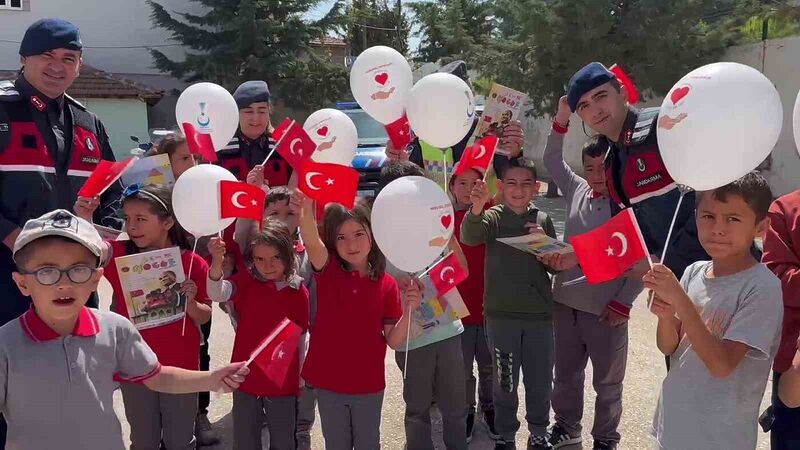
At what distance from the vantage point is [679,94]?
2.28 metres

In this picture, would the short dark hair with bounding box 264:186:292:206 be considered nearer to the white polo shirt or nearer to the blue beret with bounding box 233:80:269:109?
the blue beret with bounding box 233:80:269:109

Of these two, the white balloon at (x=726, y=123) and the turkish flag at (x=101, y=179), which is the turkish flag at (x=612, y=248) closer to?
the white balloon at (x=726, y=123)

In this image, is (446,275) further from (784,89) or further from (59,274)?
(784,89)

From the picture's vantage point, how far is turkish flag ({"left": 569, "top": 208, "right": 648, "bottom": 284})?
6.77 feet

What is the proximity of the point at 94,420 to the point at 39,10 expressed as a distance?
22936 mm

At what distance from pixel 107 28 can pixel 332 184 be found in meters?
22.4

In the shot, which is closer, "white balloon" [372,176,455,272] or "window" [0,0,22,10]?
"white balloon" [372,176,455,272]

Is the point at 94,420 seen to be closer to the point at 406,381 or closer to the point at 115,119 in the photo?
the point at 406,381

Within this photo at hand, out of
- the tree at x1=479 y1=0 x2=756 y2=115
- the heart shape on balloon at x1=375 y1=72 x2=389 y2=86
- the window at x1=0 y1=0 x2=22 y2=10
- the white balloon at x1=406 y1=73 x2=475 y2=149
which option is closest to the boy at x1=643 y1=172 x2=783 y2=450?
the white balloon at x1=406 y1=73 x2=475 y2=149

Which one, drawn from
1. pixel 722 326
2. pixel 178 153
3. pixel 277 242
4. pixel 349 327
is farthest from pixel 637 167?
pixel 178 153

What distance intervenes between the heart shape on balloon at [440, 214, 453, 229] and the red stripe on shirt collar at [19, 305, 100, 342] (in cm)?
142

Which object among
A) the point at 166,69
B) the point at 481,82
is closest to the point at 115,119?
the point at 166,69

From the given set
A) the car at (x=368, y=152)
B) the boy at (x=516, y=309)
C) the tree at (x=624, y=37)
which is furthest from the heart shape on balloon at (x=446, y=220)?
the tree at (x=624, y=37)

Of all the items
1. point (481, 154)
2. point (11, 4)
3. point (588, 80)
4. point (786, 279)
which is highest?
point (11, 4)
